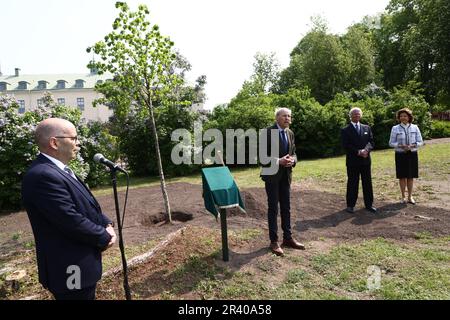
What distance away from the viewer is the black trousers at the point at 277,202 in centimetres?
579

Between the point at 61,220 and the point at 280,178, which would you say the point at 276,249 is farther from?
the point at 61,220

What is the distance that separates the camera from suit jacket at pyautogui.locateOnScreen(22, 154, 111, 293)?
9.26 feet

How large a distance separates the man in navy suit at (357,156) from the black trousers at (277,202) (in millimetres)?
2689

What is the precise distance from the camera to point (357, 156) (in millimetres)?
7980

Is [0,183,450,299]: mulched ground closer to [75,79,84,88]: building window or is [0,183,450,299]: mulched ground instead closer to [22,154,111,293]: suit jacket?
[22,154,111,293]: suit jacket

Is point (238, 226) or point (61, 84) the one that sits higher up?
point (61, 84)

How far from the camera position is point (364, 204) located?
8625mm

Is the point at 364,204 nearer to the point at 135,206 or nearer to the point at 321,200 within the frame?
the point at 321,200

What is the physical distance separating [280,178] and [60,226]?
372 cm

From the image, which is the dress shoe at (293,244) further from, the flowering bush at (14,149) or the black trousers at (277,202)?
the flowering bush at (14,149)

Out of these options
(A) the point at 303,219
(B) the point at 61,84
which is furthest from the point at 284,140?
(B) the point at 61,84

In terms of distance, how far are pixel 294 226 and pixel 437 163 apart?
29.5 feet

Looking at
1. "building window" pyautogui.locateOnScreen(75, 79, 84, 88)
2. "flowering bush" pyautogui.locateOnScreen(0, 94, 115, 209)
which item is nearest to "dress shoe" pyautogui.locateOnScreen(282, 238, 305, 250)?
"flowering bush" pyautogui.locateOnScreen(0, 94, 115, 209)

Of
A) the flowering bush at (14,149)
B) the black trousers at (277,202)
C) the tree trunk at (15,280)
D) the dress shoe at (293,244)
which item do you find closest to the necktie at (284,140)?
the black trousers at (277,202)
